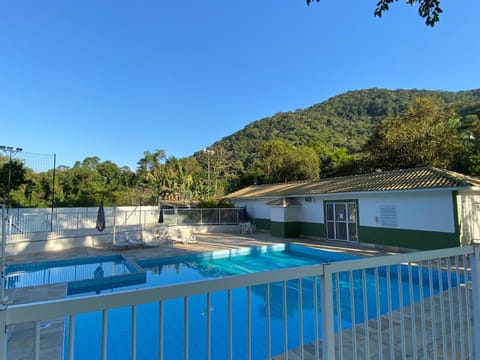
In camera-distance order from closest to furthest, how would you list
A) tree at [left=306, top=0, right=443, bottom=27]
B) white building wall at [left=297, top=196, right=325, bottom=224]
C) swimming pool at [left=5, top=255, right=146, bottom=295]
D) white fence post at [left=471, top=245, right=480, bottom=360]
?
white fence post at [left=471, top=245, right=480, bottom=360], tree at [left=306, top=0, right=443, bottom=27], swimming pool at [left=5, top=255, right=146, bottom=295], white building wall at [left=297, top=196, right=325, bottom=224]

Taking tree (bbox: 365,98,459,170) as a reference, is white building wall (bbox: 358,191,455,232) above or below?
below

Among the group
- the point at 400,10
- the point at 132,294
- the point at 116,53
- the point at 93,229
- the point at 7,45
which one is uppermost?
the point at 116,53

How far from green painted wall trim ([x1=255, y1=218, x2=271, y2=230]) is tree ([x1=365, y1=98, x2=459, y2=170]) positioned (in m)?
13.0

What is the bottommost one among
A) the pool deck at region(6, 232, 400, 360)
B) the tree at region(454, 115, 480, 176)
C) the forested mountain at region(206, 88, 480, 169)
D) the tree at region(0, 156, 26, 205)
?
the pool deck at region(6, 232, 400, 360)

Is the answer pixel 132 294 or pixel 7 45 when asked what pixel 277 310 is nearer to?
pixel 132 294

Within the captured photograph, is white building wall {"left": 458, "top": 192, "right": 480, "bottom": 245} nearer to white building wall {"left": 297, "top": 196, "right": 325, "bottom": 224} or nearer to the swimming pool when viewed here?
white building wall {"left": 297, "top": 196, "right": 325, "bottom": 224}

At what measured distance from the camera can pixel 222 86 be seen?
27.1 meters

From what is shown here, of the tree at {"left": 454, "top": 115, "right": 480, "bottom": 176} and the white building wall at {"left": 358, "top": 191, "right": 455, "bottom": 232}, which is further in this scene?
the tree at {"left": 454, "top": 115, "right": 480, "bottom": 176}

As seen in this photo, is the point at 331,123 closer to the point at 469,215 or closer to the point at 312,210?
the point at 312,210

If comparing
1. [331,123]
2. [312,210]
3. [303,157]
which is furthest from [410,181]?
[331,123]

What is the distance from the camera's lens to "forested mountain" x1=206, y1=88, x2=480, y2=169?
3969cm

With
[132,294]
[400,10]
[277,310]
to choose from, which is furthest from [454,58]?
[132,294]

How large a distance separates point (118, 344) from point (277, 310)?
3.44 m

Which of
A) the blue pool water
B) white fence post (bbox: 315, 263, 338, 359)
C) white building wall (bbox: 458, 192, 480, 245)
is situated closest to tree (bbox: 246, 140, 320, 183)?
white building wall (bbox: 458, 192, 480, 245)
